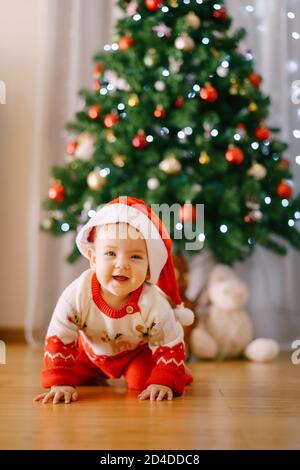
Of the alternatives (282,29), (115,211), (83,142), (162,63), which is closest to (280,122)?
(282,29)

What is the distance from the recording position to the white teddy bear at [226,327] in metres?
2.75

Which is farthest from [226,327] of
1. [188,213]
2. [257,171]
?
[257,171]

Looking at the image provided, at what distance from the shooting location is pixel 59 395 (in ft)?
5.76

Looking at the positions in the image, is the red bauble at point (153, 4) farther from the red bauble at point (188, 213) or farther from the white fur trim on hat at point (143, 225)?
the white fur trim on hat at point (143, 225)

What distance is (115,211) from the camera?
180 centimetres

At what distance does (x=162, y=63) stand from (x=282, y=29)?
2.68ft

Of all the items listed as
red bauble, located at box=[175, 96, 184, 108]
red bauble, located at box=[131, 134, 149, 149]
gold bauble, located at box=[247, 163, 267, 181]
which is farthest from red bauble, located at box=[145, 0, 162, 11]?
gold bauble, located at box=[247, 163, 267, 181]

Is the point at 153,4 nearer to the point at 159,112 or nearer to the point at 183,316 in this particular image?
the point at 159,112

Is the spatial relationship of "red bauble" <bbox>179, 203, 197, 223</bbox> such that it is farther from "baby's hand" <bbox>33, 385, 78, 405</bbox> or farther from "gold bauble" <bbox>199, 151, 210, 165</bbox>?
"baby's hand" <bbox>33, 385, 78, 405</bbox>

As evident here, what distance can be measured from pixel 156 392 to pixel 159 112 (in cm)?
130

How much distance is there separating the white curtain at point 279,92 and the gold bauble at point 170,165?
0.74 m

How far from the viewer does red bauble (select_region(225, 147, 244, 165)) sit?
2.68 metres

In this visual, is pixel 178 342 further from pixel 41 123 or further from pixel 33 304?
pixel 41 123

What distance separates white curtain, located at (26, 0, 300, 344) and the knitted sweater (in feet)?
4.63
